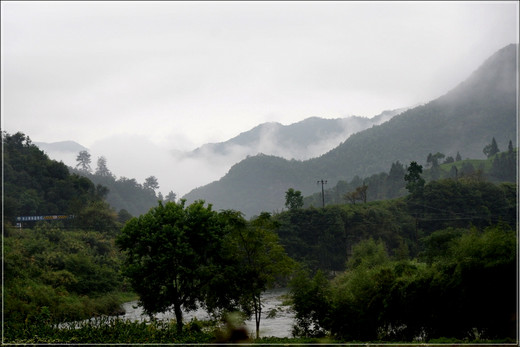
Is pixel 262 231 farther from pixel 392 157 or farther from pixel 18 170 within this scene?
pixel 392 157

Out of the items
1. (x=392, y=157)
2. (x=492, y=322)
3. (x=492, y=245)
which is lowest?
(x=492, y=322)

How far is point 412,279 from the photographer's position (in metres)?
16.9

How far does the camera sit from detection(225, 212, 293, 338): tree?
19859 mm

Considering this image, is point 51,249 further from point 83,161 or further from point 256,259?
point 83,161

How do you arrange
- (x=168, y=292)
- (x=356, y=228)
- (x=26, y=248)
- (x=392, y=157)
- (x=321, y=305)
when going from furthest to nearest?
1. (x=392, y=157)
2. (x=356, y=228)
3. (x=26, y=248)
4. (x=168, y=292)
5. (x=321, y=305)

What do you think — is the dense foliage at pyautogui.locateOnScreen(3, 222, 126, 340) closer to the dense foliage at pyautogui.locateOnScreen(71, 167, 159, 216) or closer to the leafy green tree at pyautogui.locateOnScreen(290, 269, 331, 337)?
the leafy green tree at pyautogui.locateOnScreen(290, 269, 331, 337)

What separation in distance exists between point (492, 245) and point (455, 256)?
73.2 inches

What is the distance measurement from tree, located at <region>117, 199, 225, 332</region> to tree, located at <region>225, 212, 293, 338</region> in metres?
1.32

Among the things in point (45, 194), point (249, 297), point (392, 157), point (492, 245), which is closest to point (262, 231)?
point (249, 297)

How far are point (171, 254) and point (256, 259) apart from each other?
3.73m

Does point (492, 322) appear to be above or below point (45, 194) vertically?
below

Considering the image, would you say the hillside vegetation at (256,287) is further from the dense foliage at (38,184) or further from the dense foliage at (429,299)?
the dense foliage at (38,184)

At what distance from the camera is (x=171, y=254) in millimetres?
21062

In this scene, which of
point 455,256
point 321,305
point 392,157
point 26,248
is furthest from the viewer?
point 392,157
